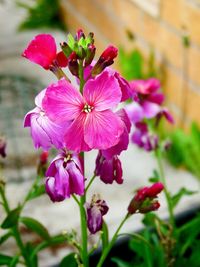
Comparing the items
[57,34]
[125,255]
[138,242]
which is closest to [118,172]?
[138,242]

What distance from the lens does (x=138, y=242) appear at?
0.99 metres

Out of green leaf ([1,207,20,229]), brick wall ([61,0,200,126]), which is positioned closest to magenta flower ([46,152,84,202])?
green leaf ([1,207,20,229])

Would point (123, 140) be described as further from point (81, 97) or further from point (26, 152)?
point (26, 152)

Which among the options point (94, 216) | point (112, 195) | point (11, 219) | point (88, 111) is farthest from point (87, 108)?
point (112, 195)

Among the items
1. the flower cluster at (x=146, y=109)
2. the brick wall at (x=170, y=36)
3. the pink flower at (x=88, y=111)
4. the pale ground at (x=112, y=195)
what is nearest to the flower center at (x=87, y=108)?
the pink flower at (x=88, y=111)

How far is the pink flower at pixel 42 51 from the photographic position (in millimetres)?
586

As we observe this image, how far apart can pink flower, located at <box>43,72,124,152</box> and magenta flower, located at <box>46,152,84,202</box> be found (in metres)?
0.05

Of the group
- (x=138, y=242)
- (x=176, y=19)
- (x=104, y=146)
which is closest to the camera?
(x=104, y=146)

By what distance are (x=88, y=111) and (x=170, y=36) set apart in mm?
1011

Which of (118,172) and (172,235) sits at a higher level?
(118,172)

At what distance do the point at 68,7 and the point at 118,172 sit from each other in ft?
5.74

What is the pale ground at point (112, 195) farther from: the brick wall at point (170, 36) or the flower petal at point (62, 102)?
the flower petal at point (62, 102)

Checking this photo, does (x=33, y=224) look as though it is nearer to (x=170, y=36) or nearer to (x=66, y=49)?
(x=66, y=49)

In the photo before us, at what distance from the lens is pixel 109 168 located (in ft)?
2.11
